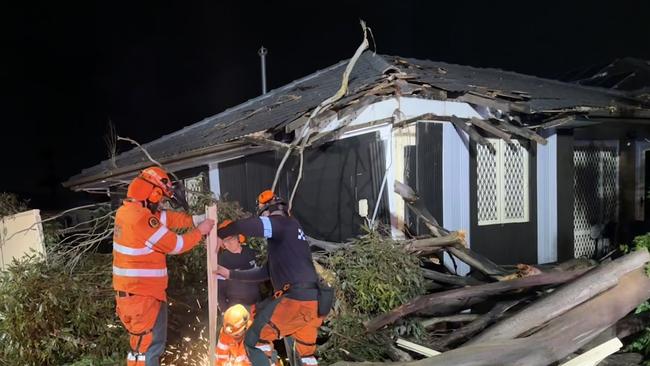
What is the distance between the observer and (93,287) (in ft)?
16.6

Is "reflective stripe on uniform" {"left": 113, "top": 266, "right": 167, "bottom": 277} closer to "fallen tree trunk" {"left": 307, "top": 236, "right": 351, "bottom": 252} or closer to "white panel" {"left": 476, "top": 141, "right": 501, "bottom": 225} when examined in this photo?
"fallen tree trunk" {"left": 307, "top": 236, "right": 351, "bottom": 252}

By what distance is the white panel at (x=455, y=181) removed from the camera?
22.7ft

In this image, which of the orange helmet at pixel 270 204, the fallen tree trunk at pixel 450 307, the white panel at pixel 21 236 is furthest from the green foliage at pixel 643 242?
the white panel at pixel 21 236

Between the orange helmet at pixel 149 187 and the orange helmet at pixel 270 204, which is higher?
the orange helmet at pixel 149 187

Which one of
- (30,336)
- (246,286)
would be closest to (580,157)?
(246,286)

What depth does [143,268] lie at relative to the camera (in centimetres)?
393

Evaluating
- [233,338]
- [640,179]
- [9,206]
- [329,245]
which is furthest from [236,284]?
[640,179]

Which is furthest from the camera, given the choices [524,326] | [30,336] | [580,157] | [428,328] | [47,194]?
[47,194]

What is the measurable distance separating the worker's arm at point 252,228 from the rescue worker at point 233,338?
71 centimetres

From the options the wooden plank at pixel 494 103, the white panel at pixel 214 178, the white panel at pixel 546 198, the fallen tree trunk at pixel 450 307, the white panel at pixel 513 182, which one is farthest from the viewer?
the white panel at pixel 214 178

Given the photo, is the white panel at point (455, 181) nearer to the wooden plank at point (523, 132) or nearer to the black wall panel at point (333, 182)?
the wooden plank at point (523, 132)

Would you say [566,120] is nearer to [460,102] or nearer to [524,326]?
[460,102]

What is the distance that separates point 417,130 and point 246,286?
3.31m

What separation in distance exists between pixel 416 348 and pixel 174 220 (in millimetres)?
2579
